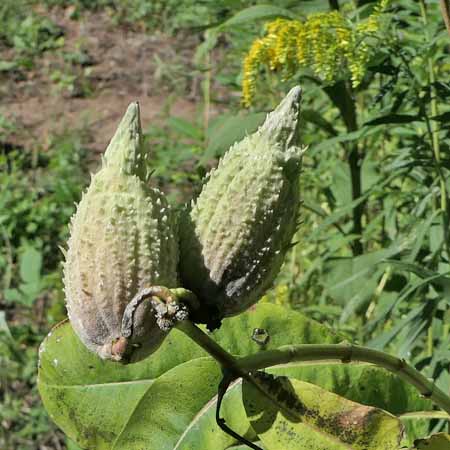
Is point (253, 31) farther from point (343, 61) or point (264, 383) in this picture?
point (264, 383)

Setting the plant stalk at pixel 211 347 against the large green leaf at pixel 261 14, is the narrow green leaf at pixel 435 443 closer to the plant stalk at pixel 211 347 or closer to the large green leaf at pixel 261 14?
the plant stalk at pixel 211 347

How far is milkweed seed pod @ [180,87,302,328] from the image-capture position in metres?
1.13

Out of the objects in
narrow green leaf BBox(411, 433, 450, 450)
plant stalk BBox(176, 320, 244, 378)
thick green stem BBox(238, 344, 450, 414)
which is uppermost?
plant stalk BBox(176, 320, 244, 378)

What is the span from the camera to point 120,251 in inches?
42.8

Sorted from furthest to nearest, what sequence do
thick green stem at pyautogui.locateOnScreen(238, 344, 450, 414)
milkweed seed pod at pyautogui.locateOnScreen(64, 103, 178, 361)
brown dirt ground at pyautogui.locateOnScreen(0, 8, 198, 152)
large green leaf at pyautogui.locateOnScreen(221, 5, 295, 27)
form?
brown dirt ground at pyautogui.locateOnScreen(0, 8, 198, 152), large green leaf at pyautogui.locateOnScreen(221, 5, 295, 27), thick green stem at pyautogui.locateOnScreen(238, 344, 450, 414), milkweed seed pod at pyautogui.locateOnScreen(64, 103, 178, 361)

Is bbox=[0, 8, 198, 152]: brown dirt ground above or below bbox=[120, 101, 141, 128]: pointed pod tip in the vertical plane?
below

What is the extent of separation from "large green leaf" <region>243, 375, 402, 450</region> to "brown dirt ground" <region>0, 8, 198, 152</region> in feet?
14.8

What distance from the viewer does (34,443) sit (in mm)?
3809

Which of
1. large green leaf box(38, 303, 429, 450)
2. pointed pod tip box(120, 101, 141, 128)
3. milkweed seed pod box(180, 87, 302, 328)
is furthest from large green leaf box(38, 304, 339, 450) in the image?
pointed pod tip box(120, 101, 141, 128)

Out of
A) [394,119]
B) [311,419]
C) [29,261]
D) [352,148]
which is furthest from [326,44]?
[29,261]

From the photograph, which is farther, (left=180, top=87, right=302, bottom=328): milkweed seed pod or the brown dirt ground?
the brown dirt ground

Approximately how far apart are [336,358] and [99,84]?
5546mm

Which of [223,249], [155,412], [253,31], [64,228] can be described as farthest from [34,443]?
[223,249]

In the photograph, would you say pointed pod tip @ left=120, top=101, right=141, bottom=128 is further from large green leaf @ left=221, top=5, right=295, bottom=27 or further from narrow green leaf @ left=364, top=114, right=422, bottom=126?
large green leaf @ left=221, top=5, right=295, bottom=27
